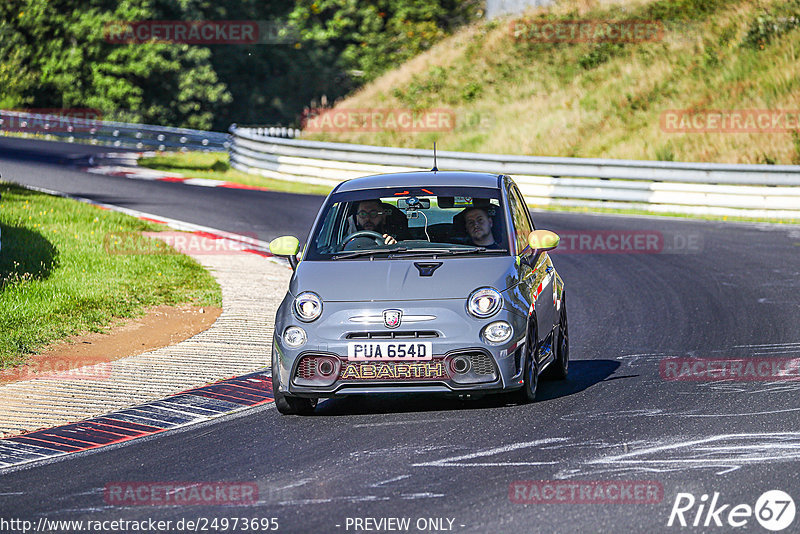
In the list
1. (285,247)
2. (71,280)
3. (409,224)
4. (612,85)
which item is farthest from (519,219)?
(612,85)

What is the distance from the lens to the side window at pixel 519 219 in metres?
9.11

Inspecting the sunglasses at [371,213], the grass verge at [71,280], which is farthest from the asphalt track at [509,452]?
the grass verge at [71,280]

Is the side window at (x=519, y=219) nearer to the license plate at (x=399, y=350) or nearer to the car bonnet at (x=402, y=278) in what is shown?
the car bonnet at (x=402, y=278)

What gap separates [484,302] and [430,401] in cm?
113

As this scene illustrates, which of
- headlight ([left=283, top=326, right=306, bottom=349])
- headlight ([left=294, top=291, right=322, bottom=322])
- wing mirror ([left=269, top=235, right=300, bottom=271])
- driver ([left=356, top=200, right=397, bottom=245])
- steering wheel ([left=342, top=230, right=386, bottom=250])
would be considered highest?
driver ([left=356, top=200, right=397, bottom=245])

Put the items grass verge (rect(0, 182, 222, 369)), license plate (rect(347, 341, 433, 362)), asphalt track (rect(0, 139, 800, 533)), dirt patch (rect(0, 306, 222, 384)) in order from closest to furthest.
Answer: asphalt track (rect(0, 139, 800, 533))
license plate (rect(347, 341, 433, 362))
dirt patch (rect(0, 306, 222, 384))
grass verge (rect(0, 182, 222, 369))

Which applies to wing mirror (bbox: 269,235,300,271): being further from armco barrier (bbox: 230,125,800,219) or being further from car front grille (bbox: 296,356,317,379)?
armco barrier (bbox: 230,125,800,219)

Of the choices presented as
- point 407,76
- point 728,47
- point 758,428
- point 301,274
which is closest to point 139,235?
point 301,274

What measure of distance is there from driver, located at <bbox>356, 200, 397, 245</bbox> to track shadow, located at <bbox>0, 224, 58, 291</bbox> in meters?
5.67

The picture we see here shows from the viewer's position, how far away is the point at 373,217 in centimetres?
920

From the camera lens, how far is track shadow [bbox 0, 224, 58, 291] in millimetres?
13906

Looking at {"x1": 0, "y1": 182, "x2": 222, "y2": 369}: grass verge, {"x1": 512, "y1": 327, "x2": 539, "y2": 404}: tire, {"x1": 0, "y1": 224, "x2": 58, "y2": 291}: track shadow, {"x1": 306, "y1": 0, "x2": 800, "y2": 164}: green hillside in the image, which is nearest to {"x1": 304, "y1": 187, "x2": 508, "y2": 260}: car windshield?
{"x1": 512, "y1": 327, "x2": 539, "y2": 404}: tire

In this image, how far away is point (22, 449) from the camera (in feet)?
26.0

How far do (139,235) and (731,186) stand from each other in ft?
35.7
